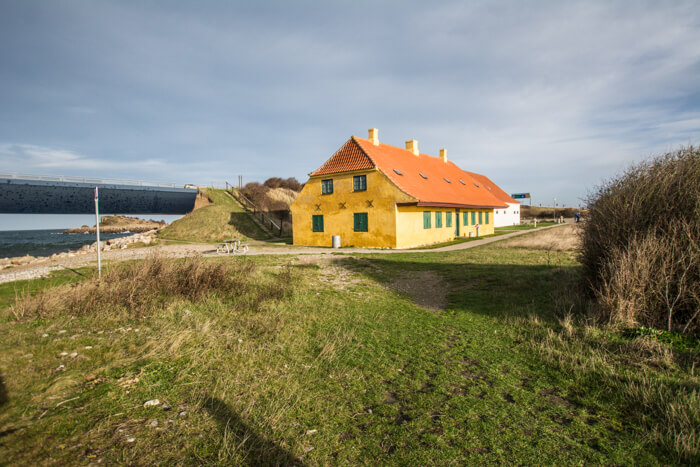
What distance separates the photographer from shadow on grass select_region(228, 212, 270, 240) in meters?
30.5

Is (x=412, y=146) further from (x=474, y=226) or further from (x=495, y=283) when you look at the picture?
(x=495, y=283)

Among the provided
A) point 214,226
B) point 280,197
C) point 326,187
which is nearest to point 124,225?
point 280,197

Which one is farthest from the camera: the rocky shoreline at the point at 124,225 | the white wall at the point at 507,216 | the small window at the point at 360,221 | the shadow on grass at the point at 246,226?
the rocky shoreline at the point at 124,225

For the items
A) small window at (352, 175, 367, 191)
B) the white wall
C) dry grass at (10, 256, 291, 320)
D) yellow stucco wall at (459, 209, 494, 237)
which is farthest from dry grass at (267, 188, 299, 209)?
dry grass at (10, 256, 291, 320)

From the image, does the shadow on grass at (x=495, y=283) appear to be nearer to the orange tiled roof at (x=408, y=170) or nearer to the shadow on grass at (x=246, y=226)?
the orange tiled roof at (x=408, y=170)

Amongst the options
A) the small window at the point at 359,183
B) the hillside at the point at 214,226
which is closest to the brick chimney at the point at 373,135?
the small window at the point at 359,183

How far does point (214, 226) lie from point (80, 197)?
18570mm

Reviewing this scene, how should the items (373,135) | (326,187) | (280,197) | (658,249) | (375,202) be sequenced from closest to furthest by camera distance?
(658,249), (375,202), (326,187), (373,135), (280,197)

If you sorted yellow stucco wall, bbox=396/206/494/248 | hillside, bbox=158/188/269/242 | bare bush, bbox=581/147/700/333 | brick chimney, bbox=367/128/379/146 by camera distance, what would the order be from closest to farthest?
bare bush, bbox=581/147/700/333 → yellow stucco wall, bbox=396/206/494/248 → brick chimney, bbox=367/128/379/146 → hillside, bbox=158/188/269/242

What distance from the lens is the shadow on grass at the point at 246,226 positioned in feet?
100.0

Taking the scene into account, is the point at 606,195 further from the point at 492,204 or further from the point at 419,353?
the point at 492,204

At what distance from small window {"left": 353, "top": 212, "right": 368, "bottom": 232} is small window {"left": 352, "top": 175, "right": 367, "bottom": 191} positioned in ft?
5.16

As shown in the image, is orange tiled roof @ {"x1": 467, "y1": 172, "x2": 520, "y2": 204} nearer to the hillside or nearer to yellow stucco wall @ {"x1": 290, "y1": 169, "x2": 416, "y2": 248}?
yellow stucco wall @ {"x1": 290, "y1": 169, "x2": 416, "y2": 248}

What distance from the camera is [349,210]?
21688 millimetres
